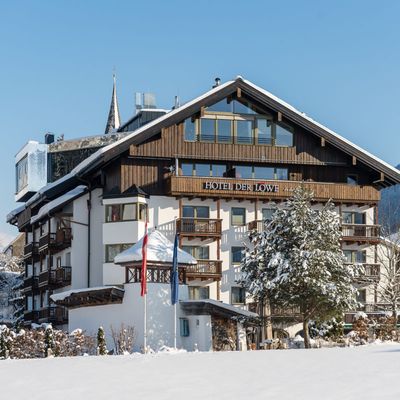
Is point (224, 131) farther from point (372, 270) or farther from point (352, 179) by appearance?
point (372, 270)

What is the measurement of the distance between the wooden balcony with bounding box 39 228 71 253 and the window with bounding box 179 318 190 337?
1207 cm

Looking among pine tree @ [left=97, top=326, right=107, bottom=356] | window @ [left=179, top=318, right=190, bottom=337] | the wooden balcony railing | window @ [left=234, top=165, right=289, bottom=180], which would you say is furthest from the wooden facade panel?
pine tree @ [left=97, top=326, right=107, bottom=356]

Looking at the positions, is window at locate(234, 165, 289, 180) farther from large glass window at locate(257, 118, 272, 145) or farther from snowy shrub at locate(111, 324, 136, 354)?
snowy shrub at locate(111, 324, 136, 354)

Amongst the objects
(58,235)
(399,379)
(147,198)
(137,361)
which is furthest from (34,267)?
Answer: (399,379)

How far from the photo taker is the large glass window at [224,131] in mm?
51344

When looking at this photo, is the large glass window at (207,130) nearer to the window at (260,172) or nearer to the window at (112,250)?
the window at (260,172)

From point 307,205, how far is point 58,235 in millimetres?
17583

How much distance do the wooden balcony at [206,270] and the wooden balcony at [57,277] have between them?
7.72 m

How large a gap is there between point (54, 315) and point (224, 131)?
567 inches

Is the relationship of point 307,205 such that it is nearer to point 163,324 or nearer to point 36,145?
point 163,324

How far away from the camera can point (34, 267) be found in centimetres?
6325

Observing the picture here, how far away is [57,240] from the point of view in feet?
177

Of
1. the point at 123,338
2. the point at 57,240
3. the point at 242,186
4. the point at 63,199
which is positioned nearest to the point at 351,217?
the point at 242,186

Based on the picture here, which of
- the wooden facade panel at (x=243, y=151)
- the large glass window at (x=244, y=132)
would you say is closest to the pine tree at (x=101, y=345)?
the wooden facade panel at (x=243, y=151)
